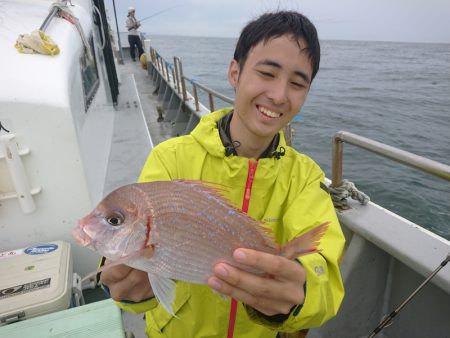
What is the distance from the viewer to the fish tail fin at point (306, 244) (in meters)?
1.11

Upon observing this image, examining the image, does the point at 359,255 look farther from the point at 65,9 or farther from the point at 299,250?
the point at 65,9

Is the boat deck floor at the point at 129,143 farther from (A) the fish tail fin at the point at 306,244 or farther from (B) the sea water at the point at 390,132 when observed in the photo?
(B) the sea water at the point at 390,132

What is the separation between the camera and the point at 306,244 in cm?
112

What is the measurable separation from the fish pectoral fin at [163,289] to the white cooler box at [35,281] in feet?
3.72

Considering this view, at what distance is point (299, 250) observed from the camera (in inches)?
45.0

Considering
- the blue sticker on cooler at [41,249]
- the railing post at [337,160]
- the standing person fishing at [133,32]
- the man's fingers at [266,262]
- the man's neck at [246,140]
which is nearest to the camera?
the man's fingers at [266,262]

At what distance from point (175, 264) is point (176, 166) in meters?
0.66

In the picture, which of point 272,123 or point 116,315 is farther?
point 116,315

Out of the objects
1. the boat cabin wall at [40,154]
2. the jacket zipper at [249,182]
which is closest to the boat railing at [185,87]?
the jacket zipper at [249,182]

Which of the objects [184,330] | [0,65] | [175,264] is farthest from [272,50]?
[0,65]

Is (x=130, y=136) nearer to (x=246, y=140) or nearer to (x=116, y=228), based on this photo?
(x=246, y=140)

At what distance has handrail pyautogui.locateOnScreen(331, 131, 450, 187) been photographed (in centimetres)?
186

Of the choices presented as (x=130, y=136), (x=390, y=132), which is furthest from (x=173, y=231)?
(x=390, y=132)

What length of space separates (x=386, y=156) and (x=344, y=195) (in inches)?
23.2
